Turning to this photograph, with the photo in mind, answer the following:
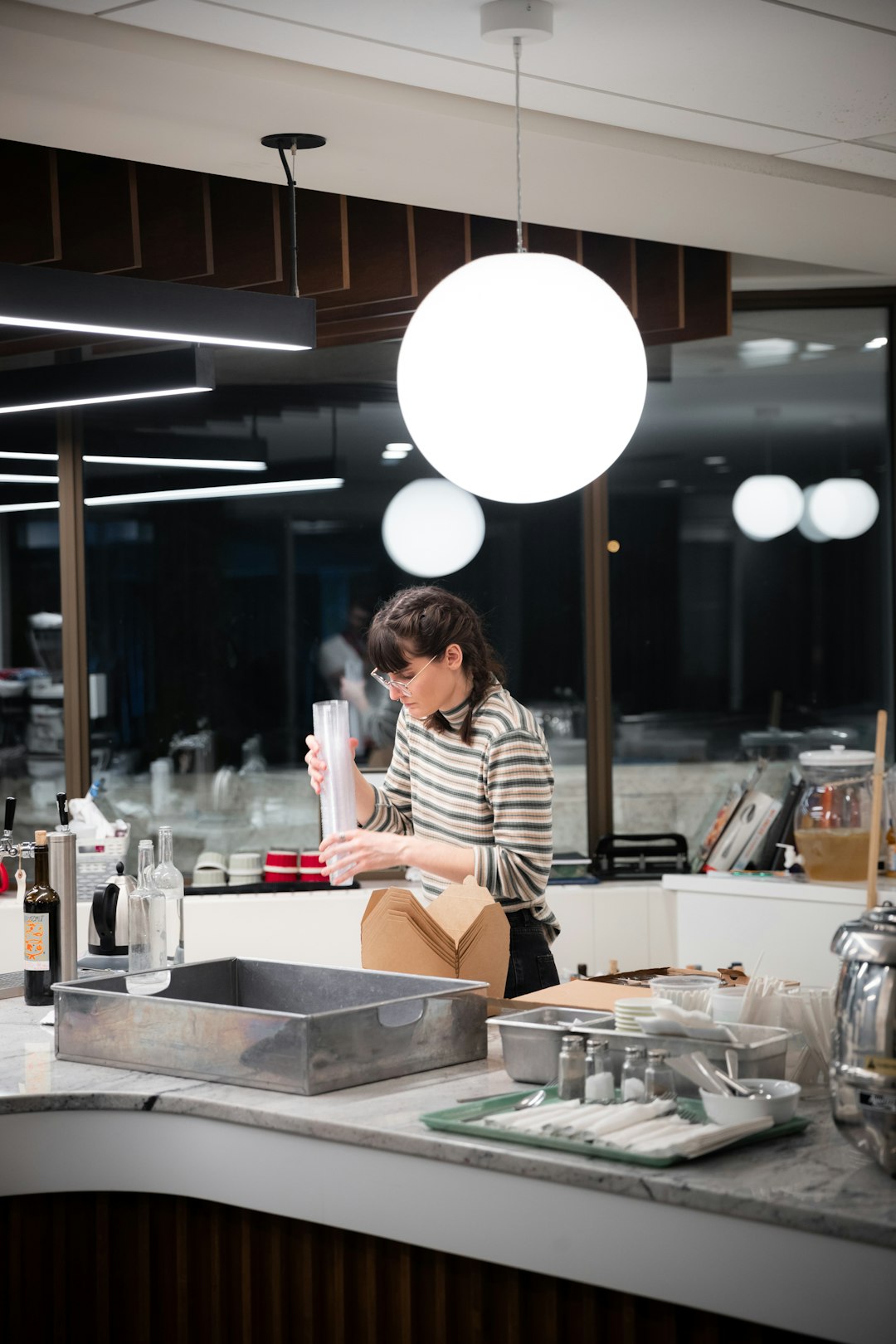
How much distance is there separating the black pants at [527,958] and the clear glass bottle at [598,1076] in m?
0.85

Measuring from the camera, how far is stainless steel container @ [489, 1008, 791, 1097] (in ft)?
5.79

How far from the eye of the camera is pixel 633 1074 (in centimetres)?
176

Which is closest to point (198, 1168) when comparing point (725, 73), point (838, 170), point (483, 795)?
point (483, 795)

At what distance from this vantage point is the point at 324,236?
365 centimetres

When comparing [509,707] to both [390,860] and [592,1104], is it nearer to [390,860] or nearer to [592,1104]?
[390,860]

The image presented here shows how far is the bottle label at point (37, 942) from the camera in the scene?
249 cm

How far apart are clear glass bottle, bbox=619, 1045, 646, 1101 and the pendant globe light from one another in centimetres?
88

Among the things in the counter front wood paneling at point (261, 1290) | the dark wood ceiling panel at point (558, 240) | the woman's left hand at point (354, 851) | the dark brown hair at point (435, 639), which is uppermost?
the dark wood ceiling panel at point (558, 240)

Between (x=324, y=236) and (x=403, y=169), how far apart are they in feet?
1.54

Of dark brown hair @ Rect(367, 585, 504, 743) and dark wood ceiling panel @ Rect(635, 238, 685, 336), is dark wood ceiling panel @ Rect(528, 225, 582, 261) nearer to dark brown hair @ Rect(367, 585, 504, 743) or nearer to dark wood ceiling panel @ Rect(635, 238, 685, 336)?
dark wood ceiling panel @ Rect(635, 238, 685, 336)

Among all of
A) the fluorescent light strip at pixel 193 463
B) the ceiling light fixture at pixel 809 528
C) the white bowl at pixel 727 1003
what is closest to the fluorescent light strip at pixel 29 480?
the fluorescent light strip at pixel 193 463

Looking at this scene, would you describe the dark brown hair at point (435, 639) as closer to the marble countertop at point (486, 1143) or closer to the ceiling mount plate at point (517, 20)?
the marble countertop at point (486, 1143)

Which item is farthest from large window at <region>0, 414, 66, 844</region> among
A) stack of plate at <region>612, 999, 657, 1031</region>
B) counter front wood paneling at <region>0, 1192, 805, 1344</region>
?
stack of plate at <region>612, 999, 657, 1031</region>

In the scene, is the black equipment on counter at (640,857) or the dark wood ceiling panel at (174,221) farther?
the black equipment on counter at (640,857)
